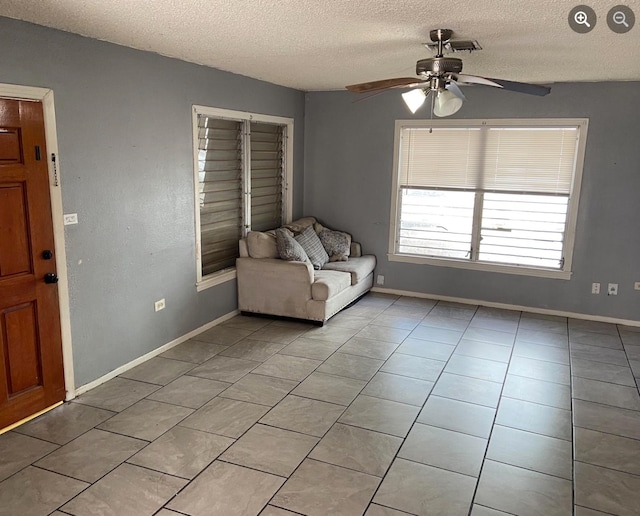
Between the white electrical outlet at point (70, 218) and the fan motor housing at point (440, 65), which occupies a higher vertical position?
the fan motor housing at point (440, 65)

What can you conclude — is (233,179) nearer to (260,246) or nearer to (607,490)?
(260,246)

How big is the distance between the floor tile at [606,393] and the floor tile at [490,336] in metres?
0.84

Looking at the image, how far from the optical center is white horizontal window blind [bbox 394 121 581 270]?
547cm

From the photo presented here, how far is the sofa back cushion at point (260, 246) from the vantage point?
5.32 meters

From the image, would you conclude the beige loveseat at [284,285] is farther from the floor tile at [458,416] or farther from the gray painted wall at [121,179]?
the floor tile at [458,416]

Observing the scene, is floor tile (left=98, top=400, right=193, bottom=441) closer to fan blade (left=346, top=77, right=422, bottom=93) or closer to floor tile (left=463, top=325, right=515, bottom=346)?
fan blade (left=346, top=77, right=422, bottom=93)

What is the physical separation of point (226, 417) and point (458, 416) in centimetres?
153

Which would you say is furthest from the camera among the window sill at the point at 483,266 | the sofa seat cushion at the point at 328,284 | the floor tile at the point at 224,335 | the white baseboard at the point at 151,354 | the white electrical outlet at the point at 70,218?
the window sill at the point at 483,266

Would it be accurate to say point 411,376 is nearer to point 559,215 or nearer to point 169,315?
point 169,315

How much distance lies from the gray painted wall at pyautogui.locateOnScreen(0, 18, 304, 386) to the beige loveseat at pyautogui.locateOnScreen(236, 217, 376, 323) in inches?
23.2

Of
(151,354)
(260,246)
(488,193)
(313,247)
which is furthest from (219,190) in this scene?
(488,193)

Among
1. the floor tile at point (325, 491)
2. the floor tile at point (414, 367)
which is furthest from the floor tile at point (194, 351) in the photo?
the floor tile at point (325, 491)

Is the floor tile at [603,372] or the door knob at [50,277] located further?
the floor tile at [603,372]

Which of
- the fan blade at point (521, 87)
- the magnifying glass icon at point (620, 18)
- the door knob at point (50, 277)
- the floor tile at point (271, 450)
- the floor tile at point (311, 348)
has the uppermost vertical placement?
the magnifying glass icon at point (620, 18)
